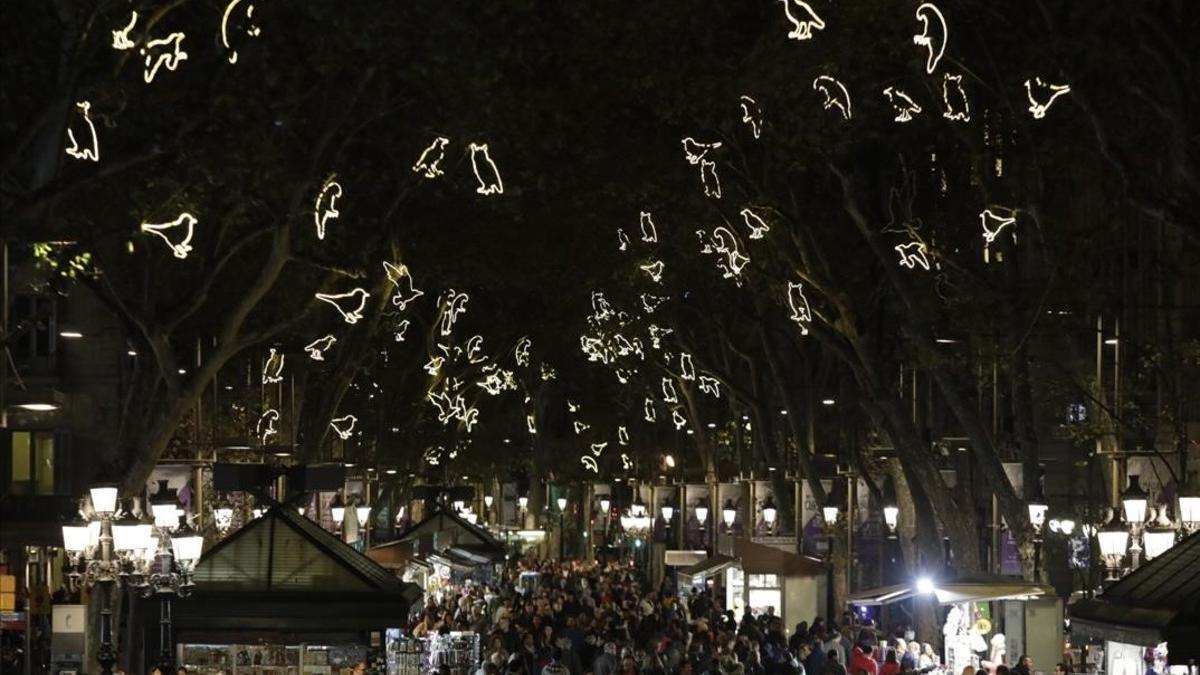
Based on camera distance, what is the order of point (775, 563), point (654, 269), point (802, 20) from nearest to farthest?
1. point (802, 20)
2. point (775, 563)
3. point (654, 269)

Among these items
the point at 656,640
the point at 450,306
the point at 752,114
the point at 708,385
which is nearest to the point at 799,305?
the point at 752,114

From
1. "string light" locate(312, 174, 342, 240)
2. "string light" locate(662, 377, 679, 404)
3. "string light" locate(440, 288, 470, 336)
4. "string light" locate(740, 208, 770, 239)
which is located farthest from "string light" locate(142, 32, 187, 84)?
"string light" locate(662, 377, 679, 404)

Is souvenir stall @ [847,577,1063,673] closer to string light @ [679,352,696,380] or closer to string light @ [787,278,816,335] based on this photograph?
string light @ [787,278,816,335]

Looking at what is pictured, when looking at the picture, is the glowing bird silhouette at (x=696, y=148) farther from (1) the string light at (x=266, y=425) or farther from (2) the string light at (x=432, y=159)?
(1) the string light at (x=266, y=425)

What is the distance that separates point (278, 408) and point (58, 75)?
23.7 m

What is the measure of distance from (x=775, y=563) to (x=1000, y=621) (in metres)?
10.6

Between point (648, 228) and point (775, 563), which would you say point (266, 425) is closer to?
point (648, 228)

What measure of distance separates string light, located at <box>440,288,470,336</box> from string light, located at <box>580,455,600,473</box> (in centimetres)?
4627

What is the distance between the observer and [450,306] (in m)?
47.9

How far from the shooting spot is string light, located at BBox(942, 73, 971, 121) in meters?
24.2

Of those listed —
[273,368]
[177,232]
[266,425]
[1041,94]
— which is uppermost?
[1041,94]

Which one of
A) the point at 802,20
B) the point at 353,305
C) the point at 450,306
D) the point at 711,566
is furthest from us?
the point at 450,306

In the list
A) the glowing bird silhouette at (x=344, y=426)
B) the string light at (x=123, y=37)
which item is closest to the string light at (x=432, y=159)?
the string light at (x=123, y=37)

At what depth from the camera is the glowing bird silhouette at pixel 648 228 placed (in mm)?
38125
